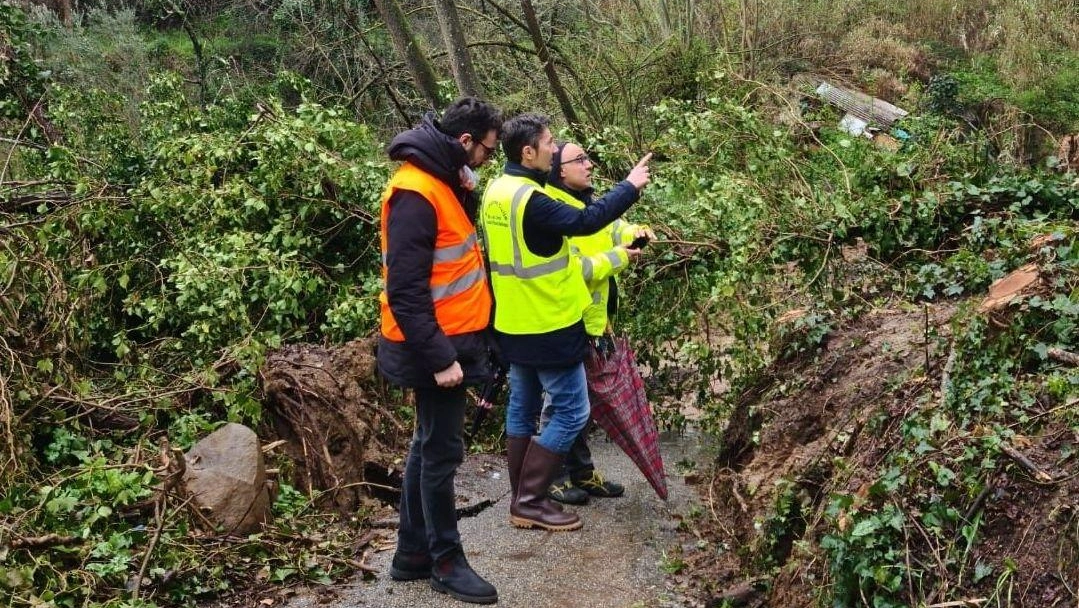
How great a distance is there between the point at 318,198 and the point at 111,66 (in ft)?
38.0

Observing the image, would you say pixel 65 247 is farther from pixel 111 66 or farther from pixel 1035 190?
pixel 111 66

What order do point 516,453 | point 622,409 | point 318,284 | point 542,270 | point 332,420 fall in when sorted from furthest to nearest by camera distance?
point 318,284, point 332,420, point 622,409, point 516,453, point 542,270

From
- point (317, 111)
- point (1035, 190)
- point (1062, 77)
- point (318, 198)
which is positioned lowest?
point (1062, 77)

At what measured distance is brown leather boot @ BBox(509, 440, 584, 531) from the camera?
501cm

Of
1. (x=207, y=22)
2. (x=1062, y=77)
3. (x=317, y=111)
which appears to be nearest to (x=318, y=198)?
(x=317, y=111)

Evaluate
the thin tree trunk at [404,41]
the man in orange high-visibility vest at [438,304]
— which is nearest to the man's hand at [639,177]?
the man in orange high-visibility vest at [438,304]

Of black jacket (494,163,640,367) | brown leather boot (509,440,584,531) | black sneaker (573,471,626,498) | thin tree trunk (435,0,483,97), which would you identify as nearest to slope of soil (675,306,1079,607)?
black sneaker (573,471,626,498)

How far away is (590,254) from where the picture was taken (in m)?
5.37

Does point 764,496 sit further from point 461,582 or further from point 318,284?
point 318,284

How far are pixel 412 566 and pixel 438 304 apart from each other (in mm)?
1246

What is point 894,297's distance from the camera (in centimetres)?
559

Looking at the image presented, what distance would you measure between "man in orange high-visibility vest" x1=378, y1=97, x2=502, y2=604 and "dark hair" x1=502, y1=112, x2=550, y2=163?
0.56 meters

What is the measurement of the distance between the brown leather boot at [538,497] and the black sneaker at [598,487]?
0.58 metres

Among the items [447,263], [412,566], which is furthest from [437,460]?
[447,263]
